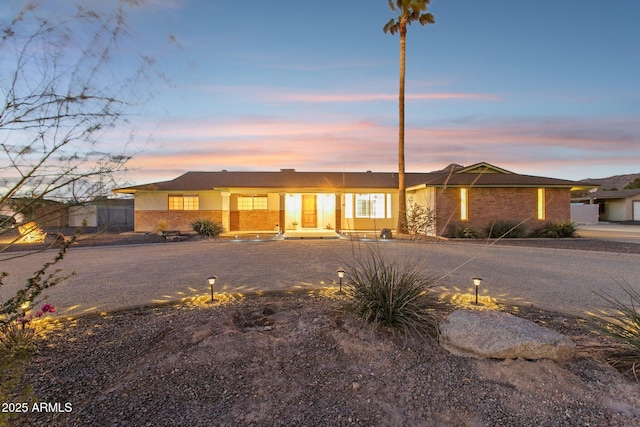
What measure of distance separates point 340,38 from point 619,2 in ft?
26.6

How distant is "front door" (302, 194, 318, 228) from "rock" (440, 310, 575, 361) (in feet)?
65.3

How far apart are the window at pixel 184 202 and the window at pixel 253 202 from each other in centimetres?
279

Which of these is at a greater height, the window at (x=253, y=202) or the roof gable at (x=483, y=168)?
the roof gable at (x=483, y=168)

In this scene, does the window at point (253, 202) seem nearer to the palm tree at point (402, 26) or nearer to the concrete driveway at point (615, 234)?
the palm tree at point (402, 26)

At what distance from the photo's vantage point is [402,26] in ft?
58.1

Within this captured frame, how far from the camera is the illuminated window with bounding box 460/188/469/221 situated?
1847cm

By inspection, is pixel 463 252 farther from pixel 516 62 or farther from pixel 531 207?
pixel 531 207

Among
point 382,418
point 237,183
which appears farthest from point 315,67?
point 237,183

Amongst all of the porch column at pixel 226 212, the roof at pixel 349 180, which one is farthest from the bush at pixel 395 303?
the porch column at pixel 226 212

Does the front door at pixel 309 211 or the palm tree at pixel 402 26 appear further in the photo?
the front door at pixel 309 211

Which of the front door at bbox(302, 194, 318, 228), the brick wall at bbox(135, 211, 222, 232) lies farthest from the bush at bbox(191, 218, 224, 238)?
the front door at bbox(302, 194, 318, 228)

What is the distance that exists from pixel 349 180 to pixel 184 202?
10892 millimetres

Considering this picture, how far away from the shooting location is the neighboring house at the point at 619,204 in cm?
3456

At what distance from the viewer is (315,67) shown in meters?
11.4
